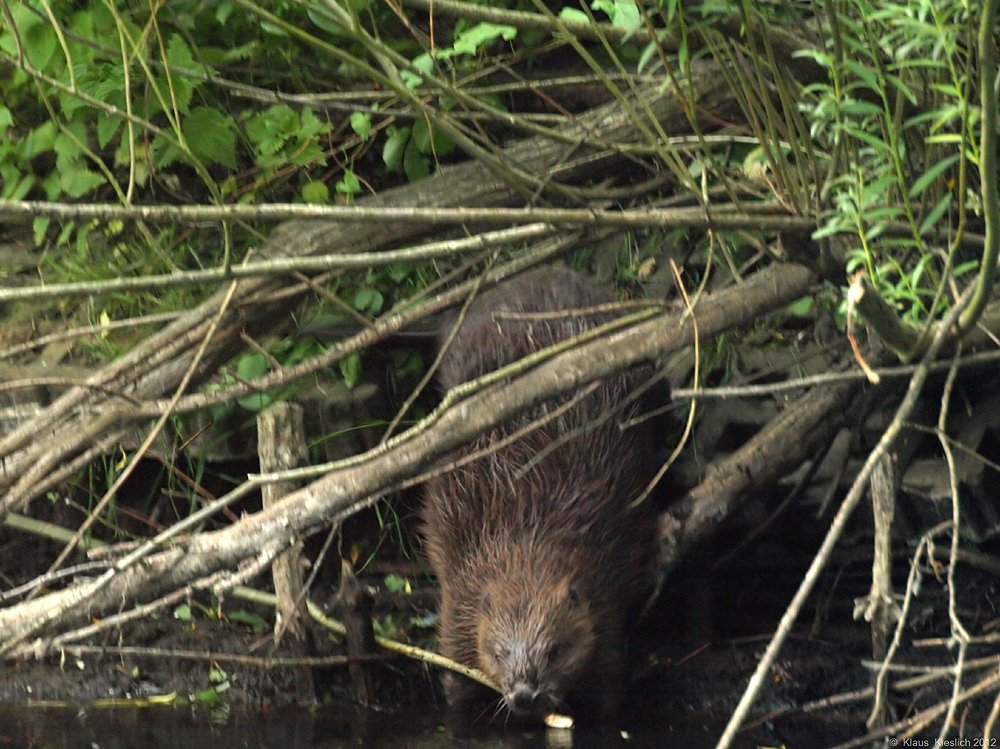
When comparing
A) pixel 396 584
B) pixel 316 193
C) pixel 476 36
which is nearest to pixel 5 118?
pixel 316 193

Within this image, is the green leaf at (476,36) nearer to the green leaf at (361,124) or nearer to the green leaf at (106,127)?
the green leaf at (361,124)

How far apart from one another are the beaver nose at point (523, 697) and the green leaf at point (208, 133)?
220cm

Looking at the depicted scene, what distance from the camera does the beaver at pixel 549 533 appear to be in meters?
3.59

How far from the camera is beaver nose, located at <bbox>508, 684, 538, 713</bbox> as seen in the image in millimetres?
3400

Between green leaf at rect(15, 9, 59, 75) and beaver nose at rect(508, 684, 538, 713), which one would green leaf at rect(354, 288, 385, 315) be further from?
beaver nose at rect(508, 684, 538, 713)

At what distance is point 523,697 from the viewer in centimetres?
340

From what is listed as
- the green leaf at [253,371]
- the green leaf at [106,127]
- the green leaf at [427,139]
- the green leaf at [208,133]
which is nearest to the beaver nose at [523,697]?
the green leaf at [253,371]

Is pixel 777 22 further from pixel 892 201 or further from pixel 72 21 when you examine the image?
pixel 72 21

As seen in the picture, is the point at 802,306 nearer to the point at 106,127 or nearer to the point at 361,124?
the point at 361,124

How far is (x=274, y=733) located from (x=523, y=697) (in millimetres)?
804

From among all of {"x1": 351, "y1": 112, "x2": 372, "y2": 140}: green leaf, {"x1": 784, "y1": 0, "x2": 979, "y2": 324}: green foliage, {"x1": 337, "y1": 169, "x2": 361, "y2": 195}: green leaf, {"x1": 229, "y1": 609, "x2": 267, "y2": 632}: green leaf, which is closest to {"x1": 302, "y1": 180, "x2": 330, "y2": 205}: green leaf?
{"x1": 337, "y1": 169, "x2": 361, "y2": 195}: green leaf

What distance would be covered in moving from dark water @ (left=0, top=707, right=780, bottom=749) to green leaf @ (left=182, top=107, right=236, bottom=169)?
1993 millimetres

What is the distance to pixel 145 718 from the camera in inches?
146

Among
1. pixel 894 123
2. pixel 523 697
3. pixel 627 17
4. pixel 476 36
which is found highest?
pixel 476 36
